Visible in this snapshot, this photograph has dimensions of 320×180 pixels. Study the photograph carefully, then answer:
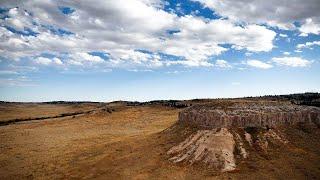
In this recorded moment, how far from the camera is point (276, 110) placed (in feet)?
90.6

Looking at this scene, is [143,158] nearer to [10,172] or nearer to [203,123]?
[203,123]

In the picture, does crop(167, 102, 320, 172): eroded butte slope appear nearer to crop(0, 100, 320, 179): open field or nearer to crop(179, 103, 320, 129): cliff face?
crop(179, 103, 320, 129): cliff face

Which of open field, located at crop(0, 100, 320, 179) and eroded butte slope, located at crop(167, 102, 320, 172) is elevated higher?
eroded butte slope, located at crop(167, 102, 320, 172)

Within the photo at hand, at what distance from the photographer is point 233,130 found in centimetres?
2655

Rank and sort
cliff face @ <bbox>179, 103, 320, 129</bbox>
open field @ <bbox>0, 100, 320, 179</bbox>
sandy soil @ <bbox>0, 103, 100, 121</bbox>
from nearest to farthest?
open field @ <bbox>0, 100, 320, 179</bbox> < cliff face @ <bbox>179, 103, 320, 129</bbox> < sandy soil @ <bbox>0, 103, 100, 121</bbox>

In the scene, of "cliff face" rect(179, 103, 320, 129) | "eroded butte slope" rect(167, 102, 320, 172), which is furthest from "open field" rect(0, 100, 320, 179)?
"cliff face" rect(179, 103, 320, 129)

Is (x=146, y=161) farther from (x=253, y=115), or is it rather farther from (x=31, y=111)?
(x=31, y=111)

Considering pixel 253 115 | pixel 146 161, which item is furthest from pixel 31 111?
pixel 253 115

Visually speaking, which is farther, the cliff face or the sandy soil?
the sandy soil

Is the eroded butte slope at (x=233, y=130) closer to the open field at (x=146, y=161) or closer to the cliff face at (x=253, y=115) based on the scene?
the cliff face at (x=253, y=115)

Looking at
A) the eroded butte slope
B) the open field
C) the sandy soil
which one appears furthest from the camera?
the sandy soil

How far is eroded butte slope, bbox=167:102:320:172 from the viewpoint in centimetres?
2397

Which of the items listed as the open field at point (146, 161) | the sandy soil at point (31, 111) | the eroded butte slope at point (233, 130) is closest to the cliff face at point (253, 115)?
the eroded butte slope at point (233, 130)

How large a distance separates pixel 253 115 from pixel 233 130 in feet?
6.43
